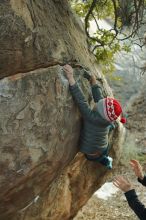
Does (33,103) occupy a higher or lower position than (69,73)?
lower

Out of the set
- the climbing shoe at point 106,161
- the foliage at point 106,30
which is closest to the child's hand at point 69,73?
the climbing shoe at point 106,161

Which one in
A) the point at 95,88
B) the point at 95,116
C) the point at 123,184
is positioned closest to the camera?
the point at 123,184

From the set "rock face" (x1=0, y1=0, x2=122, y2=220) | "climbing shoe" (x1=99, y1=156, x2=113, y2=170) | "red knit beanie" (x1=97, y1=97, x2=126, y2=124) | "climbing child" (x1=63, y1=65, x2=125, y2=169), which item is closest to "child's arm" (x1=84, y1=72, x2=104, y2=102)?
"climbing child" (x1=63, y1=65, x2=125, y2=169)

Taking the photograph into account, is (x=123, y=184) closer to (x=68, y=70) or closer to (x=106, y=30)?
(x=68, y=70)

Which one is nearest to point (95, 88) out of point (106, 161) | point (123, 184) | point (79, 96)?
point (79, 96)

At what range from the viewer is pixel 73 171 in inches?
268

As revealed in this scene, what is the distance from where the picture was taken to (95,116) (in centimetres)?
568

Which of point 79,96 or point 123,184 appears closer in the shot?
point 123,184

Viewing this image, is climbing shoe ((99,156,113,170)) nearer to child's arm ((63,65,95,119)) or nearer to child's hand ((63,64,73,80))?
child's arm ((63,65,95,119))

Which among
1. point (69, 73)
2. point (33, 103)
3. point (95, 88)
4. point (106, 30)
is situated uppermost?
point (106, 30)

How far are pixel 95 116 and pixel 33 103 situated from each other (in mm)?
830

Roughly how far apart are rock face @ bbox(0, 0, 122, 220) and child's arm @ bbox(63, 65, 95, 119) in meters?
0.08

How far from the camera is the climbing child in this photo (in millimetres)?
5594

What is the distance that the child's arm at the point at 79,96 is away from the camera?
575cm
